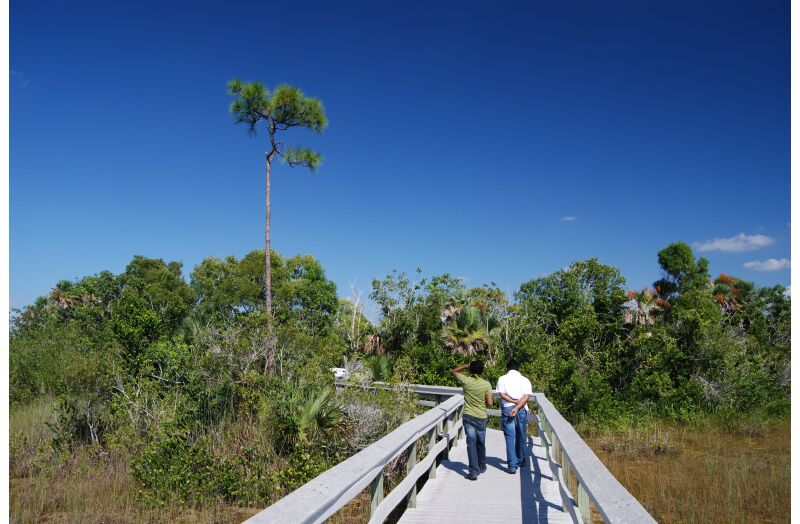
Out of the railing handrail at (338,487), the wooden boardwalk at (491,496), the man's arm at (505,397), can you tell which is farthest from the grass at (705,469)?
the railing handrail at (338,487)

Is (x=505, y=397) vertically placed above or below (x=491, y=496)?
above

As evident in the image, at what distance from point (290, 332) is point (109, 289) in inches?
1709

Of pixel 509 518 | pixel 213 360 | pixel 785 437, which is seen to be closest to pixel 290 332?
pixel 213 360

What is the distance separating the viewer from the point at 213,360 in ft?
45.4

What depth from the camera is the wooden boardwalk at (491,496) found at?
670 cm

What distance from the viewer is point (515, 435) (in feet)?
30.0

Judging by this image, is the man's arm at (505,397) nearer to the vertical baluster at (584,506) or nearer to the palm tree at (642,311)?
the vertical baluster at (584,506)

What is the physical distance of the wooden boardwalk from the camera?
670 centimetres

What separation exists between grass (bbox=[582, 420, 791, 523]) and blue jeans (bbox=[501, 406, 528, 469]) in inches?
114

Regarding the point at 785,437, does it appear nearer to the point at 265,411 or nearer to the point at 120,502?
the point at 265,411

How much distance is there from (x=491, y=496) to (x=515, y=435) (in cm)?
161

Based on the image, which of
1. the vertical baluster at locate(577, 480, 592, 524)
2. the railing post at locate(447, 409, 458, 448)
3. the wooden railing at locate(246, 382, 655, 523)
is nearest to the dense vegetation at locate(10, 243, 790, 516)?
the railing post at locate(447, 409, 458, 448)

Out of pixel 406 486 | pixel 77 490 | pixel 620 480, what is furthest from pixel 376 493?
pixel 620 480

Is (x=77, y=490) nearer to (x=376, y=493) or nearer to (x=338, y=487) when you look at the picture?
(x=376, y=493)
